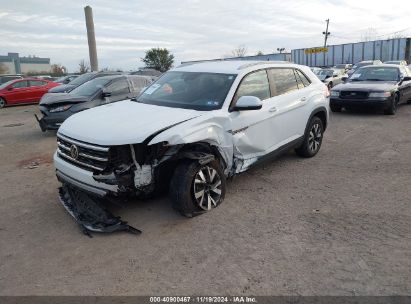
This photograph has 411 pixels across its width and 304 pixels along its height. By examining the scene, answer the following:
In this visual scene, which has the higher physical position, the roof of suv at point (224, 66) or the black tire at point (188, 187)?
the roof of suv at point (224, 66)

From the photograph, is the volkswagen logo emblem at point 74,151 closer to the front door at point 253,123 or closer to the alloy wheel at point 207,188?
the alloy wheel at point 207,188

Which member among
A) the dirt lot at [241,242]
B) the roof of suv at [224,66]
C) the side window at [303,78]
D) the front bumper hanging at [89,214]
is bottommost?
Answer: the dirt lot at [241,242]

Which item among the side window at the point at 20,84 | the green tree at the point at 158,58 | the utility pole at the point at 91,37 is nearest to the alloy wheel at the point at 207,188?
the side window at the point at 20,84

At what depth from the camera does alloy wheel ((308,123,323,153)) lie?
22.5 ft

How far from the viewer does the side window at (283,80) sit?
19.0 ft

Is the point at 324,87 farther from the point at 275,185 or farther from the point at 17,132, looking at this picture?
the point at 17,132

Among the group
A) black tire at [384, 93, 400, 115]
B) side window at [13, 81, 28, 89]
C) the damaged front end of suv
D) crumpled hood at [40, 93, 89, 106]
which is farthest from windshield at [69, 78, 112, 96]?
side window at [13, 81, 28, 89]

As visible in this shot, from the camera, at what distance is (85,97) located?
9.51 meters

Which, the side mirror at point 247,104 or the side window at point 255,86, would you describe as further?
the side window at point 255,86

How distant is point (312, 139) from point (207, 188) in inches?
126

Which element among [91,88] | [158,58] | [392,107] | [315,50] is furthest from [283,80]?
[315,50]

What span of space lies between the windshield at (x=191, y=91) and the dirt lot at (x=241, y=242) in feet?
4.30

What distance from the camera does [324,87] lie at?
7.14 meters

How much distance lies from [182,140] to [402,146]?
5.71 m
